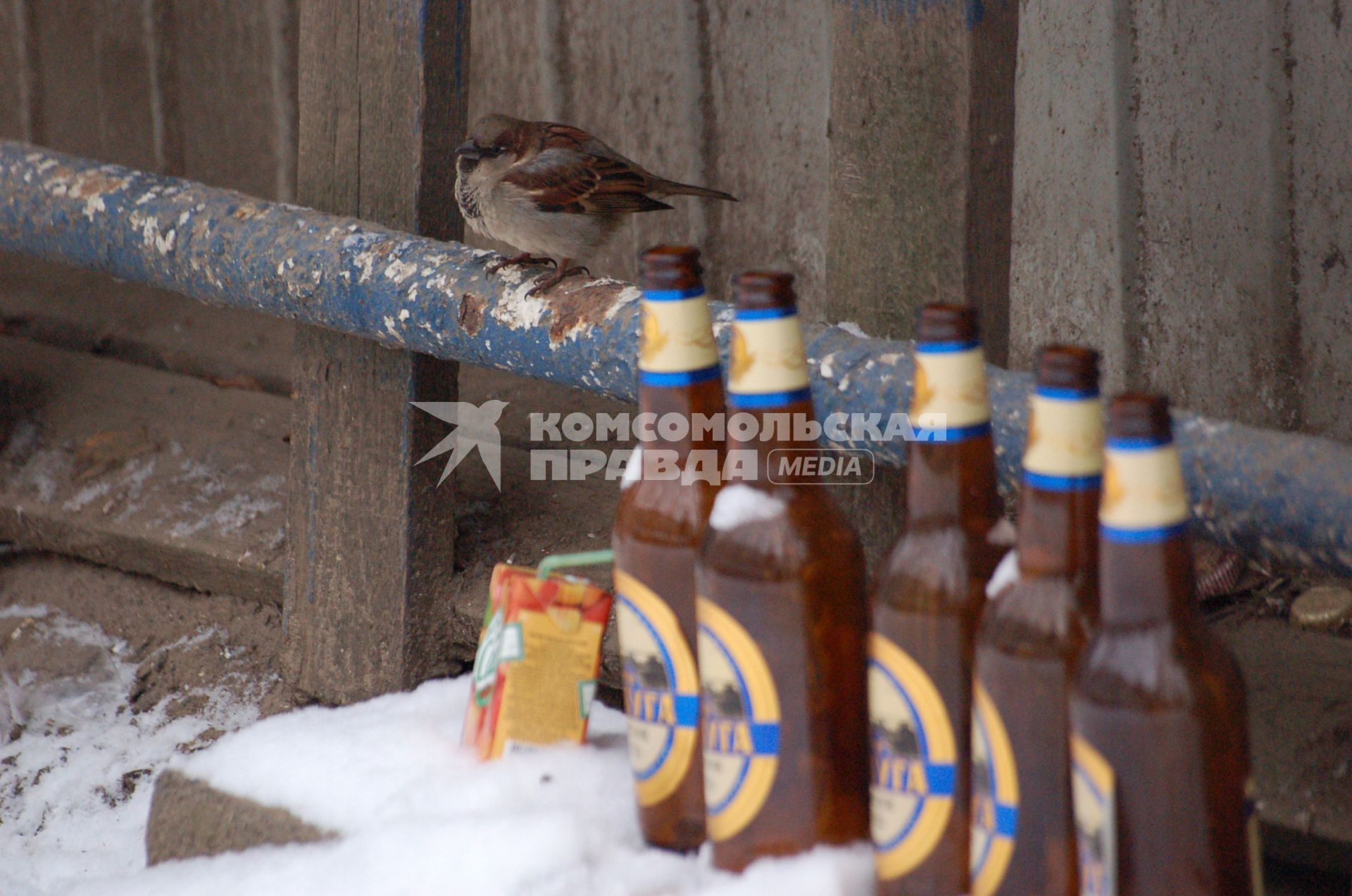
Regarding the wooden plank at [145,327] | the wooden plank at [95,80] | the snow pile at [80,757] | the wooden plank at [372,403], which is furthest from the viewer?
the wooden plank at [95,80]

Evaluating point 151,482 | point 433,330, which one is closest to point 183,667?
point 151,482

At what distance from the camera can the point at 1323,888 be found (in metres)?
1.81

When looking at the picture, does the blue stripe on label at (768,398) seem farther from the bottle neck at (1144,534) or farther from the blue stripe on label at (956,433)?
the bottle neck at (1144,534)

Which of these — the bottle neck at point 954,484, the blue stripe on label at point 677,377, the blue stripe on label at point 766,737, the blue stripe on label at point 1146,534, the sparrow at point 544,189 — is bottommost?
the blue stripe on label at point 766,737

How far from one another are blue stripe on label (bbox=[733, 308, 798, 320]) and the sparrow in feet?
4.09

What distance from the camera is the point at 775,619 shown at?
1.35 meters

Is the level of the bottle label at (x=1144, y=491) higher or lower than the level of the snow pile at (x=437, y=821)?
higher

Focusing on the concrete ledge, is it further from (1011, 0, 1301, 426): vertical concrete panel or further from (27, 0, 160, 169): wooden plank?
(27, 0, 160, 169): wooden plank

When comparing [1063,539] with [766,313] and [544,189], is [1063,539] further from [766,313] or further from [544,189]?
[544,189]

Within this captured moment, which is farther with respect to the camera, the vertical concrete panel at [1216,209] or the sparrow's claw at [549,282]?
the vertical concrete panel at [1216,209]

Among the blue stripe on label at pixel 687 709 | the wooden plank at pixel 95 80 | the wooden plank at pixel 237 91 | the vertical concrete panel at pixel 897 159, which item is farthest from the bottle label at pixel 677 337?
the wooden plank at pixel 95 80

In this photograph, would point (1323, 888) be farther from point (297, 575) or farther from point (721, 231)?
point (721, 231)

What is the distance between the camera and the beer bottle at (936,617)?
4.20 feet

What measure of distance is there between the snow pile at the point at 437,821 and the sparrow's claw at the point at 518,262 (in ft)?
2.29
